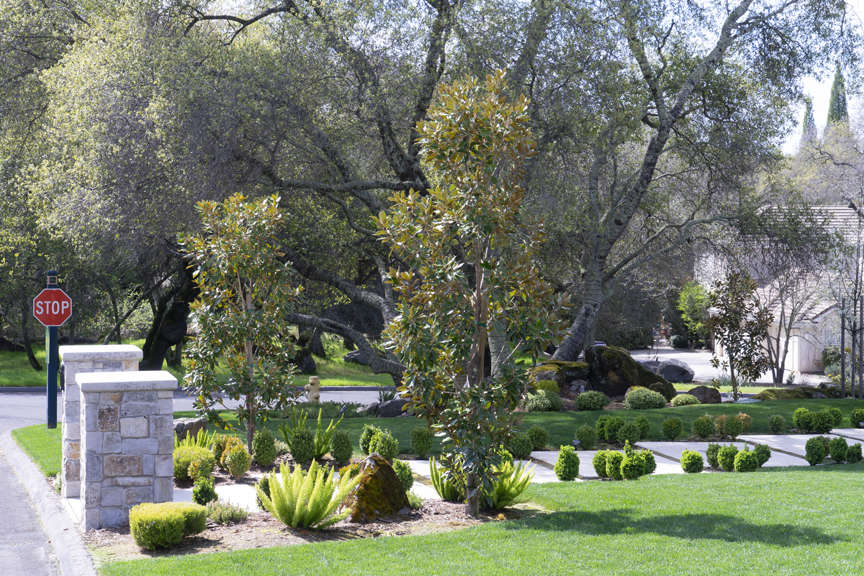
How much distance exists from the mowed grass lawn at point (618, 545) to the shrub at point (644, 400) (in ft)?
31.9

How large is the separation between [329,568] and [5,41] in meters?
18.9

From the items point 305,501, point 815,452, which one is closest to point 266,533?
point 305,501

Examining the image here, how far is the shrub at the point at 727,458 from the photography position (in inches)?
461

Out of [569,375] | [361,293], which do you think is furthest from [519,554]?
[569,375]

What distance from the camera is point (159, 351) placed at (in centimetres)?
2728

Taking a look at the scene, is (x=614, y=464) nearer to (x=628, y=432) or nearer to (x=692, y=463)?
(x=692, y=463)

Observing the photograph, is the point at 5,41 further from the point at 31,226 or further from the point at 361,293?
the point at 361,293

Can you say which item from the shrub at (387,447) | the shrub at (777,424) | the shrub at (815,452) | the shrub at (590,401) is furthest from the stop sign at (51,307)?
the shrub at (777,424)

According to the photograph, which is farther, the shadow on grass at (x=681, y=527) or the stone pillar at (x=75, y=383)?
the stone pillar at (x=75, y=383)

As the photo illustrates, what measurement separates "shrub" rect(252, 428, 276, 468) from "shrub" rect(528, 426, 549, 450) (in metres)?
4.15

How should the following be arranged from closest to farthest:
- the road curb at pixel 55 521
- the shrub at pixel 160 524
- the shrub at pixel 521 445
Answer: the road curb at pixel 55 521 → the shrub at pixel 160 524 → the shrub at pixel 521 445

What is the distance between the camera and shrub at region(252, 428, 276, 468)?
1134 centimetres

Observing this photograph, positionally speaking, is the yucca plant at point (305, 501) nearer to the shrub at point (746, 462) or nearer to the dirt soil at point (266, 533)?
the dirt soil at point (266, 533)

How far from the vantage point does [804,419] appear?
1570cm
